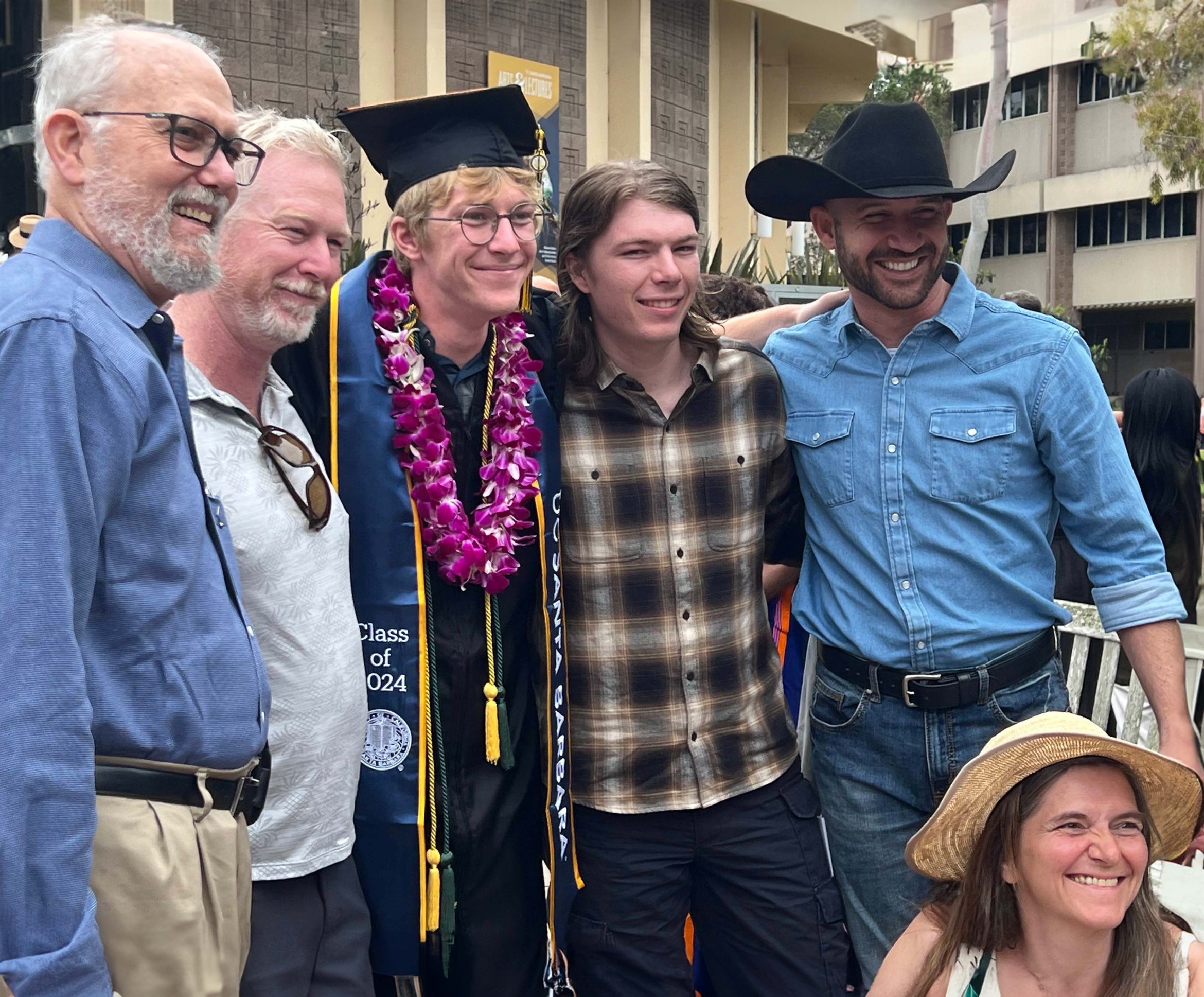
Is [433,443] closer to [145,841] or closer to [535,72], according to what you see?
[145,841]

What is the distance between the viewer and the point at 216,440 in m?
2.48

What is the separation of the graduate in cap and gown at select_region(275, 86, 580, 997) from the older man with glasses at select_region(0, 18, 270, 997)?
25.3 inches

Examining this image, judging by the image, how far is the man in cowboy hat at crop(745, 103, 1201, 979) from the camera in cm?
301

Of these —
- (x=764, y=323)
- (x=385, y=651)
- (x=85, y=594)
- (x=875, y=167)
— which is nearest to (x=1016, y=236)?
(x=764, y=323)

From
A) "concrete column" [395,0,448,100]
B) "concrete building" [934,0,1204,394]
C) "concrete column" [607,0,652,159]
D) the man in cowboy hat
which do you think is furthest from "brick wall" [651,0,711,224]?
"concrete building" [934,0,1204,394]

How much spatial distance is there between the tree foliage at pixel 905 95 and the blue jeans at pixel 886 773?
102ft

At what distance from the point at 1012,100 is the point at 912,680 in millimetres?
35477

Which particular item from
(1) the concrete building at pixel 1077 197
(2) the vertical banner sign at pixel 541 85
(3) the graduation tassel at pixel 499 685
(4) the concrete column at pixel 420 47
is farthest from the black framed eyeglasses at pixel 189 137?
(1) the concrete building at pixel 1077 197

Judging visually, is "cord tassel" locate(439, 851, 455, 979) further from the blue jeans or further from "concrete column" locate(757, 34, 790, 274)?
"concrete column" locate(757, 34, 790, 274)

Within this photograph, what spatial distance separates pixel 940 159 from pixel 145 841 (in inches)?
91.3

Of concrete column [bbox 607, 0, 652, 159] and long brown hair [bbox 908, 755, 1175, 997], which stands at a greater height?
concrete column [bbox 607, 0, 652, 159]

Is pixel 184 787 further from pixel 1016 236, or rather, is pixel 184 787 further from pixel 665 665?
pixel 1016 236

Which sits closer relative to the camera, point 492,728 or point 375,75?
point 492,728

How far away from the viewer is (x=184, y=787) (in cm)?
200
